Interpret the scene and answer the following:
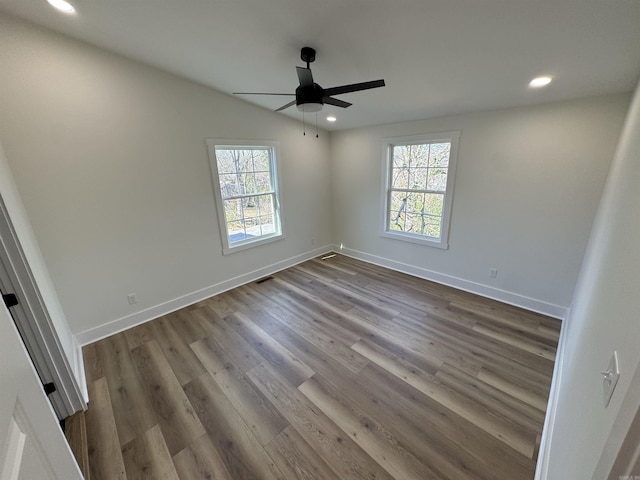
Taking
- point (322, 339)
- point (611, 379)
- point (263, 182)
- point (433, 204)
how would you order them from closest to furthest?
point (611, 379)
point (322, 339)
point (433, 204)
point (263, 182)

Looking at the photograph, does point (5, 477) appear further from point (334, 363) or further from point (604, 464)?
point (334, 363)

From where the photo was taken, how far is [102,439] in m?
1.71

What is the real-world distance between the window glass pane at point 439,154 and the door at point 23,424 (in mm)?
3907

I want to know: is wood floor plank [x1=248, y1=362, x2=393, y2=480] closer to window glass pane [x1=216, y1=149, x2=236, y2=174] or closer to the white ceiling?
window glass pane [x1=216, y1=149, x2=236, y2=174]

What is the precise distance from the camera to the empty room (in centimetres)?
147

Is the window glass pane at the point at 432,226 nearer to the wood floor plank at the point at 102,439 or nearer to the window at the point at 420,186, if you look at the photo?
the window at the point at 420,186

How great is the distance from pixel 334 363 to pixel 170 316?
2.07 m

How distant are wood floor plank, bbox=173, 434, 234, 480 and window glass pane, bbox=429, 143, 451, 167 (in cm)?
374

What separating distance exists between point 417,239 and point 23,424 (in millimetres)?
3930

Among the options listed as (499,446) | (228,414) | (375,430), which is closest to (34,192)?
(228,414)

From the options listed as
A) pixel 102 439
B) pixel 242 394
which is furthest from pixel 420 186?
pixel 102 439

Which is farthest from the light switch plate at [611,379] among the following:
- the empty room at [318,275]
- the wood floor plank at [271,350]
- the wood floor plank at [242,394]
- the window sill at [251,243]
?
the window sill at [251,243]

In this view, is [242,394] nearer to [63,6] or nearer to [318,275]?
[318,275]

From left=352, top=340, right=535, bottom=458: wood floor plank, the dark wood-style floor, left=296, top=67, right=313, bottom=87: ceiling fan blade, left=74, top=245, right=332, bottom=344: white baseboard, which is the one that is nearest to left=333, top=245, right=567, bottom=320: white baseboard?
the dark wood-style floor
